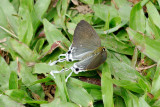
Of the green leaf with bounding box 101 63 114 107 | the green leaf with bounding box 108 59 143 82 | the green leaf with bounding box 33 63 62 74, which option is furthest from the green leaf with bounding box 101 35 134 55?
the green leaf with bounding box 33 63 62 74

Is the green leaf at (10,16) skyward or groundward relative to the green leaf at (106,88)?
skyward

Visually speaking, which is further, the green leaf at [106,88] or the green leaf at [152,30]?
the green leaf at [152,30]

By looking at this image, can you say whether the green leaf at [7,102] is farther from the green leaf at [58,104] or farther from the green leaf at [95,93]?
the green leaf at [95,93]

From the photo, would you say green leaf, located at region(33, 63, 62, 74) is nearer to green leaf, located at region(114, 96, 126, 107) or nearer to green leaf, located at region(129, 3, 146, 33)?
green leaf, located at region(114, 96, 126, 107)

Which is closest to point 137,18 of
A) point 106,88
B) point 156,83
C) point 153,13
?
point 153,13

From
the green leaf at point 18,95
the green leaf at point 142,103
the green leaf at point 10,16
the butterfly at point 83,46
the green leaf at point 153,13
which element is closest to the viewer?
the green leaf at point 142,103

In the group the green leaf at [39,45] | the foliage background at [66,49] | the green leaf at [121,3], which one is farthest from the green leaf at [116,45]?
the green leaf at [39,45]

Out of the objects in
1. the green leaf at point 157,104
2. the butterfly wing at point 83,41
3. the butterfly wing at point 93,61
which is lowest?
the green leaf at point 157,104

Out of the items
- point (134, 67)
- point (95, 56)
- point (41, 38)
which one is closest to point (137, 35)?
point (134, 67)

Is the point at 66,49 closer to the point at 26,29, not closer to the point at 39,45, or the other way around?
the point at 39,45
